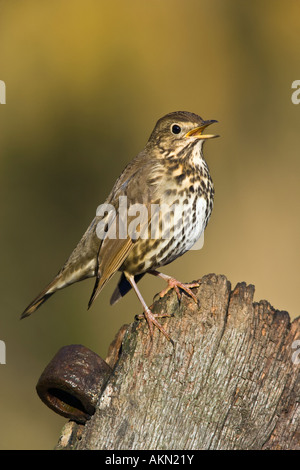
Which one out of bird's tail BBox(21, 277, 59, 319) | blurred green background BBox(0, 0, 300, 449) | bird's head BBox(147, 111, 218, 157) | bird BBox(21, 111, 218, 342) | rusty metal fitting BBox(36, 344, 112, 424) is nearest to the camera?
rusty metal fitting BBox(36, 344, 112, 424)

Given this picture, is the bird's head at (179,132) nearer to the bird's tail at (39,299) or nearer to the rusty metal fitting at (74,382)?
the bird's tail at (39,299)

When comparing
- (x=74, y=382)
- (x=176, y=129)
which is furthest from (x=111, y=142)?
(x=74, y=382)

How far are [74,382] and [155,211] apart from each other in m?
1.50

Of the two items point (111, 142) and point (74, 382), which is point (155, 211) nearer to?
point (74, 382)

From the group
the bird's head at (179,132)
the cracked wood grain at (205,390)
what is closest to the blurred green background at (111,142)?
the bird's head at (179,132)

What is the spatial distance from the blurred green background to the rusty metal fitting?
2900 millimetres

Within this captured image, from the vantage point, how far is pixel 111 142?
21.6 ft

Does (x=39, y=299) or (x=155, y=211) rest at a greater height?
(x=155, y=211)

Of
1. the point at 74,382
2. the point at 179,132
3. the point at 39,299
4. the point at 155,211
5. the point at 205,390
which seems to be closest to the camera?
the point at 205,390

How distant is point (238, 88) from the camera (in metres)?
6.38

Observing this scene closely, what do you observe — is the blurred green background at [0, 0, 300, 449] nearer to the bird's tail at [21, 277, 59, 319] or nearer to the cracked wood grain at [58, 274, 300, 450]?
the bird's tail at [21, 277, 59, 319]

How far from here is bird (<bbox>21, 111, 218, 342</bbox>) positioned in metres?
4.45

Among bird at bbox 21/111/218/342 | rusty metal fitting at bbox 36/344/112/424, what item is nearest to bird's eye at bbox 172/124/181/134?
bird at bbox 21/111/218/342

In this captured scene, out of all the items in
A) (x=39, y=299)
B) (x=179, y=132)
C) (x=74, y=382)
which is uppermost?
(x=179, y=132)
